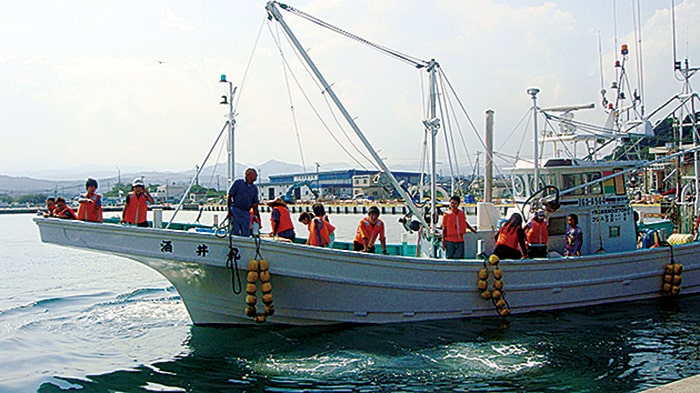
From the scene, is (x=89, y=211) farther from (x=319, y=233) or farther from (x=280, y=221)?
(x=319, y=233)

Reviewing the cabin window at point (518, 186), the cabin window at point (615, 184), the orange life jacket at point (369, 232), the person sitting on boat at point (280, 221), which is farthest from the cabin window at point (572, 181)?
the person sitting on boat at point (280, 221)

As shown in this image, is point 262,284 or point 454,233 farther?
point 454,233

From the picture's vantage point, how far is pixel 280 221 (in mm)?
10836

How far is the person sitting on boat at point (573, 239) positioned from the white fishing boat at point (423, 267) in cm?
24

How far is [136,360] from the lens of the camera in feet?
31.9

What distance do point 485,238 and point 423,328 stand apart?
9.20 ft

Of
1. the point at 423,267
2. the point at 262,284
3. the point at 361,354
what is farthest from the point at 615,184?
the point at 262,284

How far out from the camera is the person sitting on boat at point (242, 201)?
374 inches

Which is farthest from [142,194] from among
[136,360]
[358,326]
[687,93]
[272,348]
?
[687,93]

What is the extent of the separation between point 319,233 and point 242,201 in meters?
1.75

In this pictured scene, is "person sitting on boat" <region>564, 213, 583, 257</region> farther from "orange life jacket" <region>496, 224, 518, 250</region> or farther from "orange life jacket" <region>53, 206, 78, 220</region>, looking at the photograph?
"orange life jacket" <region>53, 206, 78, 220</region>

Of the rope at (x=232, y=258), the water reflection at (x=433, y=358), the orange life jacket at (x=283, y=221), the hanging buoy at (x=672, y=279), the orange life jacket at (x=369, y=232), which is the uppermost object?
the orange life jacket at (x=283, y=221)

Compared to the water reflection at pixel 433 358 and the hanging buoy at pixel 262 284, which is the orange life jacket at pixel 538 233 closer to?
the water reflection at pixel 433 358

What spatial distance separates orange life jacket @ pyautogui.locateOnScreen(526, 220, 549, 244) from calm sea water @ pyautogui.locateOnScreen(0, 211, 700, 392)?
1444 mm
